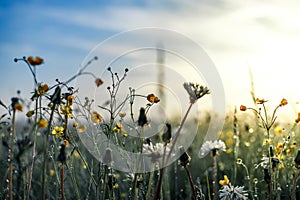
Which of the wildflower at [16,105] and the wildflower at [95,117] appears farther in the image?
the wildflower at [95,117]

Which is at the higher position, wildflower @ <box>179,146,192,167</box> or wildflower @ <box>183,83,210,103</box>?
wildflower @ <box>183,83,210,103</box>

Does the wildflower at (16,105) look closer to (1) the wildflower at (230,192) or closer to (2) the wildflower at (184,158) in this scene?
(2) the wildflower at (184,158)

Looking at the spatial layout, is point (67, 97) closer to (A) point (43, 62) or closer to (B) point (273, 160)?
(A) point (43, 62)

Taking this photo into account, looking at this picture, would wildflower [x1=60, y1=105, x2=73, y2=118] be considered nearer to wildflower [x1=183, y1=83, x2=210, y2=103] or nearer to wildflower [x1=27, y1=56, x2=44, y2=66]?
wildflower [x1=27, y1=56, x2=44, y2=66]

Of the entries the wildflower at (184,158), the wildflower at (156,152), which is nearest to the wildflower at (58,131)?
the wildflower at (156,152)

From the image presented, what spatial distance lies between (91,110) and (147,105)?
38 centimetres

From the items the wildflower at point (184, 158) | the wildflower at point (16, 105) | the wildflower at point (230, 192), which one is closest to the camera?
the wildflower at point (16, 105)

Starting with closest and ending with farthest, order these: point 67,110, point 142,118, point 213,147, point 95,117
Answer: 1. point 142,118
2. point 67,110
3. point 95,117
4. point 213,147

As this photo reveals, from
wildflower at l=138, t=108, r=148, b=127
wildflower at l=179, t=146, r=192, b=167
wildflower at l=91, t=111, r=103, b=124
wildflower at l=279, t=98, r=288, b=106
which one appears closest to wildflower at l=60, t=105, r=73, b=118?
wildflower at l=91, t=111, r=103, b=124

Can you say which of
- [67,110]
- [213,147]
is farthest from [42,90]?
[213,147]

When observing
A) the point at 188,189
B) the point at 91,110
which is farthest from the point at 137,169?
the point at 188,189

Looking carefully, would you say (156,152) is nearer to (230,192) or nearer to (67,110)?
(67,110)

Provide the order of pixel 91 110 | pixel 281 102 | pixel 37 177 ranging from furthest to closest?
pixel 37 177 < pixel 91 110 < pixel 281 102

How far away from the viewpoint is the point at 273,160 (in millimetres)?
2262
